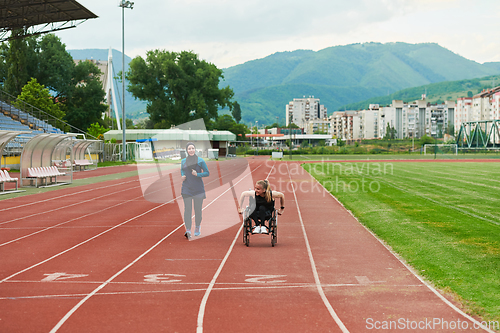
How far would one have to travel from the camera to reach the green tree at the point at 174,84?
3105 inches

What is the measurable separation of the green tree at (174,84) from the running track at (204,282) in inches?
2708

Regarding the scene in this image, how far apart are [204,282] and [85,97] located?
68.0 meters

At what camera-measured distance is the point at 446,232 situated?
10.5 meters

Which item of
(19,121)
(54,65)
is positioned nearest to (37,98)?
(19,121)

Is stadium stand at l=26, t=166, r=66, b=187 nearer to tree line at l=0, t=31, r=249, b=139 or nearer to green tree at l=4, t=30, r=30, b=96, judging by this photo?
tree line at l=0, t=31, r=249, b=139

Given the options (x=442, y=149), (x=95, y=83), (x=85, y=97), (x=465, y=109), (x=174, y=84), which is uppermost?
(x=465, y=109)

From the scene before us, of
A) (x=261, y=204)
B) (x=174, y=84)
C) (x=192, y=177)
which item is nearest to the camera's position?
(x=261, y=204)

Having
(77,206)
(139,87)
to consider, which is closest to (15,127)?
(77,206)

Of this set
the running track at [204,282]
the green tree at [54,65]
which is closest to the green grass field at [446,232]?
the running track at [204,282]

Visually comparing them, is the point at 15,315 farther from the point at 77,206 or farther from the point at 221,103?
the point at 221,103

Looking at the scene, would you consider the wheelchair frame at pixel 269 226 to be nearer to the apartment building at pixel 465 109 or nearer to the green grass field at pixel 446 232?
the green grass field at pixel 446 232

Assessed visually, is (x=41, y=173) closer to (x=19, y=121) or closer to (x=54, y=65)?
(x=19, y=121)

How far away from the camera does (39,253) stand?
8.66 meters

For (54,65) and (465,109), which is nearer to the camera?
(54,65)
